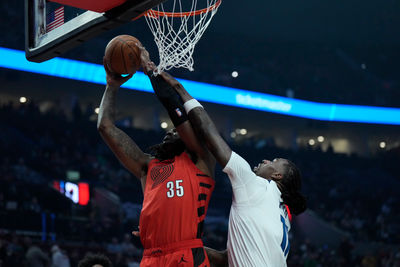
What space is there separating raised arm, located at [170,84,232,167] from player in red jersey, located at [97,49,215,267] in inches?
1.9

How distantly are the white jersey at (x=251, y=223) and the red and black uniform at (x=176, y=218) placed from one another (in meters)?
0.20

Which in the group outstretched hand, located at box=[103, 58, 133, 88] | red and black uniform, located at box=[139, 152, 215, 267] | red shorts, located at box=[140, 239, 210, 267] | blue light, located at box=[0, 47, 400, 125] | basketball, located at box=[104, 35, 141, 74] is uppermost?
blue light, located at box=[0, 47, 400, 125]

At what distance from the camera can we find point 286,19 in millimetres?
22922

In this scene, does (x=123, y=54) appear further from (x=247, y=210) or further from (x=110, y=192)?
(x=110, y=192)

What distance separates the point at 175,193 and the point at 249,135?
21474 millimetres

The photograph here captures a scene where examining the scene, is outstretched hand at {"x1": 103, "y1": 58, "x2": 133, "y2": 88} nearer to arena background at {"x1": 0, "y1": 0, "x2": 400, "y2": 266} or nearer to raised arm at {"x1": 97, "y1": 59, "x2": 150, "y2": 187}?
raised arm at {"x1": 97, "y1": 59, "x2": 150, "y2": 187}

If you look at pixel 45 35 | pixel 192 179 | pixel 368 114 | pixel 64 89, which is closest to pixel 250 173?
pixel 192 179

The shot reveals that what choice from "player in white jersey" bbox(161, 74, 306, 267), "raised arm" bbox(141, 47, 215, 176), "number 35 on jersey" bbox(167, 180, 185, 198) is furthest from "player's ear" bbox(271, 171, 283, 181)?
Result: "number 35 on jersey" bbox(167, 180, 185, 198)

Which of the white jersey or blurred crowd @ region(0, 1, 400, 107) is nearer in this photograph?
the white jersey

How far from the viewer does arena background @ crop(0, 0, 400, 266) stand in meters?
13.2

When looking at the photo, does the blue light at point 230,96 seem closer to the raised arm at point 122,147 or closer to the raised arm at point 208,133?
the raised arm at point 122,147

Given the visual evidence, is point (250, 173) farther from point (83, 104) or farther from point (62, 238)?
point (83, 104)

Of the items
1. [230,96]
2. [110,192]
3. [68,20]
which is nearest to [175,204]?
[68,20]

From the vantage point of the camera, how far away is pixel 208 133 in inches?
126
